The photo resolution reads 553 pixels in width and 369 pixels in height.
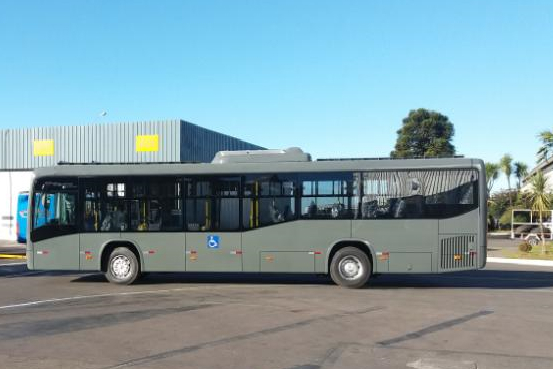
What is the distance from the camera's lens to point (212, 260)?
13.2 meters

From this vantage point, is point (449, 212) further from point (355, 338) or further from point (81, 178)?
point (81, 178)

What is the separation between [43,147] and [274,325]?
26.7 m

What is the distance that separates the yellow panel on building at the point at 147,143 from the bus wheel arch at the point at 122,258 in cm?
1463

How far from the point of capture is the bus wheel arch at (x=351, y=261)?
12672 mm

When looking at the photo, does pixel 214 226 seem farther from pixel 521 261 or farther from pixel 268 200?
pixel 521 261

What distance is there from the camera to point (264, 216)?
42.7ft

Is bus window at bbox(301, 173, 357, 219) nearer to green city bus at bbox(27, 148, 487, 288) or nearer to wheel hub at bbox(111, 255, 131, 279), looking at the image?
green city bus at bbox(27, 148, 487, 288)

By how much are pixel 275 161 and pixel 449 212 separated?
15.0 ft

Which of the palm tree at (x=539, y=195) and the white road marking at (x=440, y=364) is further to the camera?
→ the palm tree at (x=539, y=195)

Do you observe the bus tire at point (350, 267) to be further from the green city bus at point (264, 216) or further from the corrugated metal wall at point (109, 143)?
the corrugated metal wall at point (109, 143)

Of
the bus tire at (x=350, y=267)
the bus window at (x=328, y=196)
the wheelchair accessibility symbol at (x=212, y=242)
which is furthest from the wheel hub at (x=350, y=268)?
the wheelchair accessibility symbol at (x=212, y=242)

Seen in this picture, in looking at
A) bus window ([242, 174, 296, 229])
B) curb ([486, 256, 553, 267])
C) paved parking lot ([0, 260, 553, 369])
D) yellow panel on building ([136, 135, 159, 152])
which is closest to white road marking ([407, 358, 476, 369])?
paved parking lot ([0, 260, 553, 369])

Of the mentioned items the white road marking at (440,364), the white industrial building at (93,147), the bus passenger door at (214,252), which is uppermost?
the white industrial building at (93,147)

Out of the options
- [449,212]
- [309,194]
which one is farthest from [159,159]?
[449,212]
